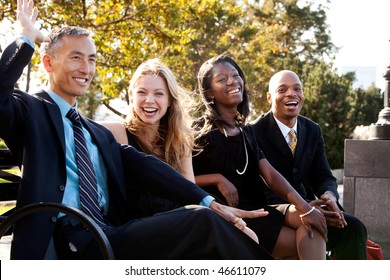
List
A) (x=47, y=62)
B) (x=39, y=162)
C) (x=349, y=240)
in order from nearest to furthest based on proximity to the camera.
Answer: (x=39, y=162) < (x=47, y=62) < (x=349, y=240)

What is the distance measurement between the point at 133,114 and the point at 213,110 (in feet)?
2.25

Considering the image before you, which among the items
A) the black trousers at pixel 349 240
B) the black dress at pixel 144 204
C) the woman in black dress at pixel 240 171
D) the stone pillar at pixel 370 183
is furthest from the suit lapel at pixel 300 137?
the stone pillar at pixel 370 183

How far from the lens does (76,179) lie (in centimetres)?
334

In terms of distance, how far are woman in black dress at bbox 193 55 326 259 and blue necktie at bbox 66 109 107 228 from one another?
1174 millimetres

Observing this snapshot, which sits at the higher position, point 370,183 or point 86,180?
point 86,180

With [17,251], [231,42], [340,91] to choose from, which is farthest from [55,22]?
[231,42]

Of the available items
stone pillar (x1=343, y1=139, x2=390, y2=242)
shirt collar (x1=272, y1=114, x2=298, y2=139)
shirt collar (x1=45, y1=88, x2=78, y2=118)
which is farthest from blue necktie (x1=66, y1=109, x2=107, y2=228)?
stone pillar (x1=343, y1=139, x2=390, y2=242)

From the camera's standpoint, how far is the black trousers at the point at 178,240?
9.54 ft

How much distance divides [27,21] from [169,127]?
1.29 metres

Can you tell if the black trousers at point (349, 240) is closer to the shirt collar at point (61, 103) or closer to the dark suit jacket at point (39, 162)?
the dark suit jacket at point (39, 162)

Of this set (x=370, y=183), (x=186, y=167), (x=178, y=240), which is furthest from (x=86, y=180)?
(x=370, y=183)

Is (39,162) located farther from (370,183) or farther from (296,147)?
(370,183)

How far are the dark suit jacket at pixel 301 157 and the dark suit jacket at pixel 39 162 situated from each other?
162cm

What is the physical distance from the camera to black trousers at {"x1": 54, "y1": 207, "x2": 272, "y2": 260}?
9.54ft
